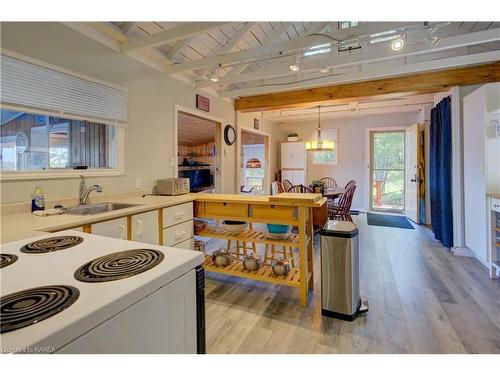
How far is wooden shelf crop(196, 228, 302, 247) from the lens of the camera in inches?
97.5

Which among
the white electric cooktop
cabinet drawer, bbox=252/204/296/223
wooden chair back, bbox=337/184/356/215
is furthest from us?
wooden chair back, bbox=337/184/356/215

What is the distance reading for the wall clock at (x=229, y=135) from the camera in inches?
178

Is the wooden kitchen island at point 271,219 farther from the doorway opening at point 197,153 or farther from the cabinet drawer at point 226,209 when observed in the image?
the doorway opening at point 197,153

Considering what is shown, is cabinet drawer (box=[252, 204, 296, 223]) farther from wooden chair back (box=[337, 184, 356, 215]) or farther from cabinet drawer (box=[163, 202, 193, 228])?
wooden chair back (box=[337, 184, 356, 215])

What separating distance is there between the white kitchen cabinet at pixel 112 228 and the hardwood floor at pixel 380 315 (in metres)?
1.00

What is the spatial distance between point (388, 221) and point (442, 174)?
198cm

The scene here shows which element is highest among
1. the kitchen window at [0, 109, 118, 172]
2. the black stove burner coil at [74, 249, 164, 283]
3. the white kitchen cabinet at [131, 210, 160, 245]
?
the kitchen window at [0, 109, 118, 172]

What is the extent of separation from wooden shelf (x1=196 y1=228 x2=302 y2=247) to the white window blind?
1503mm

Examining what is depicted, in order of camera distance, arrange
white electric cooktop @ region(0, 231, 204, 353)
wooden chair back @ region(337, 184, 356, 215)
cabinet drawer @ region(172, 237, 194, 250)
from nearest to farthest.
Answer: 1. white electric cooktop @ region(0, 231, 204, 353)
2. cabinet drawer @ region(172, 237, 194, 250)
3. wooden chair back @ region(337, 184, 356, 215)

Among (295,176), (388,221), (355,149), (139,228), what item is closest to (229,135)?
(139,228)

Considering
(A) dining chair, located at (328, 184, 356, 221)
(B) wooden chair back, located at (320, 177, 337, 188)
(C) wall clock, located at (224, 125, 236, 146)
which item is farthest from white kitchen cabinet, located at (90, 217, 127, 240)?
(B) wooden chair back, located at (320, 177, 337, 188)
